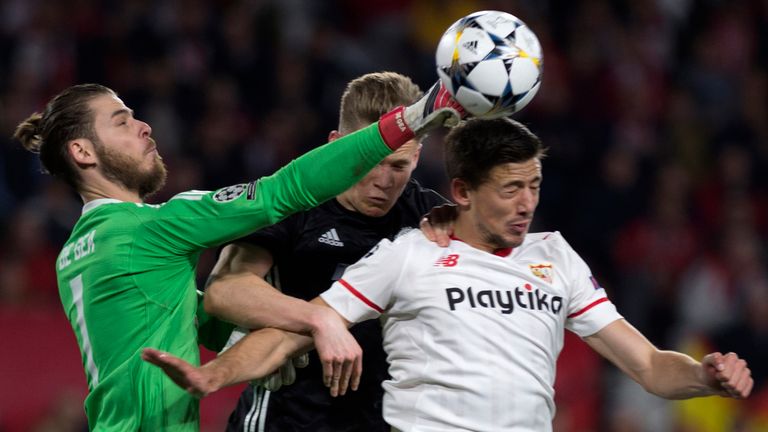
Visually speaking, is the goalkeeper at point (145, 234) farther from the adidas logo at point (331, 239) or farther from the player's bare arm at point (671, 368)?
the player's bare arm at point (671, 368)

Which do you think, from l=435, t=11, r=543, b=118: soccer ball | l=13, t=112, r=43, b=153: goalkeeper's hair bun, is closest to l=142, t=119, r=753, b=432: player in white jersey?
l=435, t=11, r=543, b=118: soccer ball

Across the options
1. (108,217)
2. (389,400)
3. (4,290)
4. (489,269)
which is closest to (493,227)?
(489,269)

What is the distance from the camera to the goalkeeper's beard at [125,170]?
427 cm

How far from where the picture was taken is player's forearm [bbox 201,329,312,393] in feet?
12.5

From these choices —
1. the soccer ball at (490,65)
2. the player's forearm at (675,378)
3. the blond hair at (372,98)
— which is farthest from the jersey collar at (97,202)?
the player's forearm at (675,378)

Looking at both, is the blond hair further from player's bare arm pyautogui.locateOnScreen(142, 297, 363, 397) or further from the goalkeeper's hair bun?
the goalkeeper's hair bun

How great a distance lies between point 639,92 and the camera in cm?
1105

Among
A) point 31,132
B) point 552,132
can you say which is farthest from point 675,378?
point 552,132

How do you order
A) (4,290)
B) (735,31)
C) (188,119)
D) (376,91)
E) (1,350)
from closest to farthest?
(376,91)
(1,350)
(4,290)
(188,119)
(735,31)

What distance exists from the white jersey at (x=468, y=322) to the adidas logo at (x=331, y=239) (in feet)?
1.39

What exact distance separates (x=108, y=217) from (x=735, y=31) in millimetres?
8893

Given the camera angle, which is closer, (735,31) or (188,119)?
(188,119)

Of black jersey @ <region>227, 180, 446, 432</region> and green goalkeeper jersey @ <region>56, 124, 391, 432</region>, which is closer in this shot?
green goalkeeper jersey @ <region>56, 124, 391, 432</region>

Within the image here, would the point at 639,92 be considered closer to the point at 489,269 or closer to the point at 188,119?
the point at 188,119
